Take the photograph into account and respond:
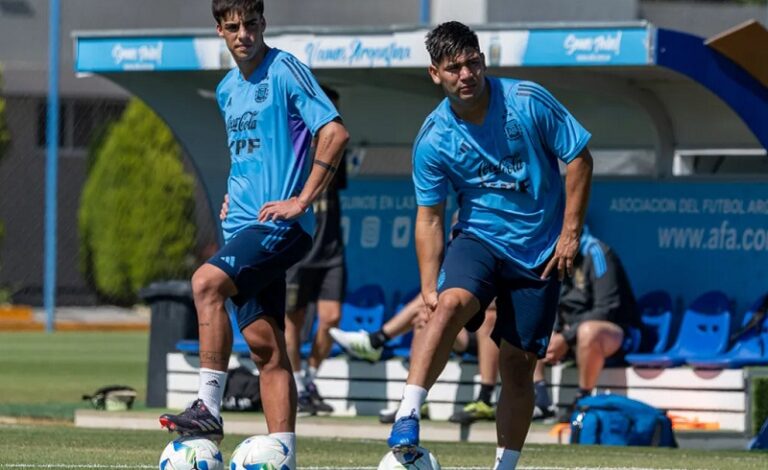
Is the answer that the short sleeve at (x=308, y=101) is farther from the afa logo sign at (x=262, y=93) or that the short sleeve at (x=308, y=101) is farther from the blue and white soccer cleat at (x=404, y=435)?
the blue and white soccer cleat at (x=404, y=435)

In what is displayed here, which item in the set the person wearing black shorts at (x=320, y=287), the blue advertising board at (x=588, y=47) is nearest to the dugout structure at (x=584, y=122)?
the blue advertising board at (x=588, y=47)

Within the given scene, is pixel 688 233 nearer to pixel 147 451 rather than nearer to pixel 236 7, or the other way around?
pixel 147 451

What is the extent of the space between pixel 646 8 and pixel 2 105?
34.5 ft

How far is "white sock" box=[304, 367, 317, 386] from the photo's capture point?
13469 mm

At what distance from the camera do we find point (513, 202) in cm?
797

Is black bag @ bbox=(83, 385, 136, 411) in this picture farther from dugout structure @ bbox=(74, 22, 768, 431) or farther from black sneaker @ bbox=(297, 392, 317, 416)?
black sneaker @ bbox=(297, 392, 317, 416)

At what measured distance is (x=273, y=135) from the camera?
8.09 meters

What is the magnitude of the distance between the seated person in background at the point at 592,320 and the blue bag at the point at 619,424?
33.1 inches

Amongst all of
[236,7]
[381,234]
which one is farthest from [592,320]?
[236,7]

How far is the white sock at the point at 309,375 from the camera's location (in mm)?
13469

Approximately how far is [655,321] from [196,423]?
6.54 m

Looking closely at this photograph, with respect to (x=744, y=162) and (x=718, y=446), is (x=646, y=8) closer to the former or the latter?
(x=744, y=162)

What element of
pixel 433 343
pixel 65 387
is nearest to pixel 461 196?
pixel 433 343

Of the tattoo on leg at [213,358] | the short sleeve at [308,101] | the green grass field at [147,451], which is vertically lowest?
the green grass field at [147,451]
